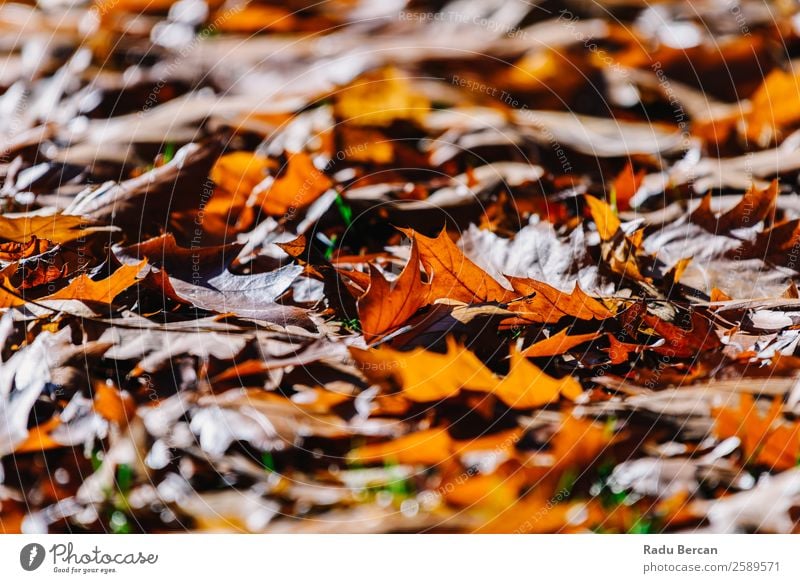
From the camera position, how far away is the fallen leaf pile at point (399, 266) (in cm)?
49

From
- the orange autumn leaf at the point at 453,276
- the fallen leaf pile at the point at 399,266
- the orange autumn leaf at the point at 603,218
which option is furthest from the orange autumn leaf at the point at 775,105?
the orange autumn leaf at the point at 453,276

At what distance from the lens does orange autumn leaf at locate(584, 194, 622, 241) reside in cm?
54

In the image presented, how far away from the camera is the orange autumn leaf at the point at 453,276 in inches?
20.0

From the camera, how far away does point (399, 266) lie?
0.53m

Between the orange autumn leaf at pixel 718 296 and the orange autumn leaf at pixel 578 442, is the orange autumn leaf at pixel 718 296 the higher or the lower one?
the higher one

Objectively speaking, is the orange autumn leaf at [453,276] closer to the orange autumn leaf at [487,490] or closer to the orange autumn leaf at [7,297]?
the orange autumn leaf at [487,490]

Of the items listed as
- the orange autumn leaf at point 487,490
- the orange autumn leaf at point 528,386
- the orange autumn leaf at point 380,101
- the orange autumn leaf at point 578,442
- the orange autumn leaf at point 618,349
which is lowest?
the orange autumn leaf at point 487,490

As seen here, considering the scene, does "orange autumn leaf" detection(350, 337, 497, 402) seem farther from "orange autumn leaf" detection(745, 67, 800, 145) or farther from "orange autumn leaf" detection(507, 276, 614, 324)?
"orange autumn leaf" detection(745, 67, 800, 145)

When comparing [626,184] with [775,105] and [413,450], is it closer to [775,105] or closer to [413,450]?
[775,105]

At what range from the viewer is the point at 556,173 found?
551 mm

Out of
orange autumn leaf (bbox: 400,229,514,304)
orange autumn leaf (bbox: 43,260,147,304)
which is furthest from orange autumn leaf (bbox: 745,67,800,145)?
orange autumn leaf (bbox: 43,260,147,304)

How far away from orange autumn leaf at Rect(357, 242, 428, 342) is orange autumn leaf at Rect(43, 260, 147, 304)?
0.53 feet
